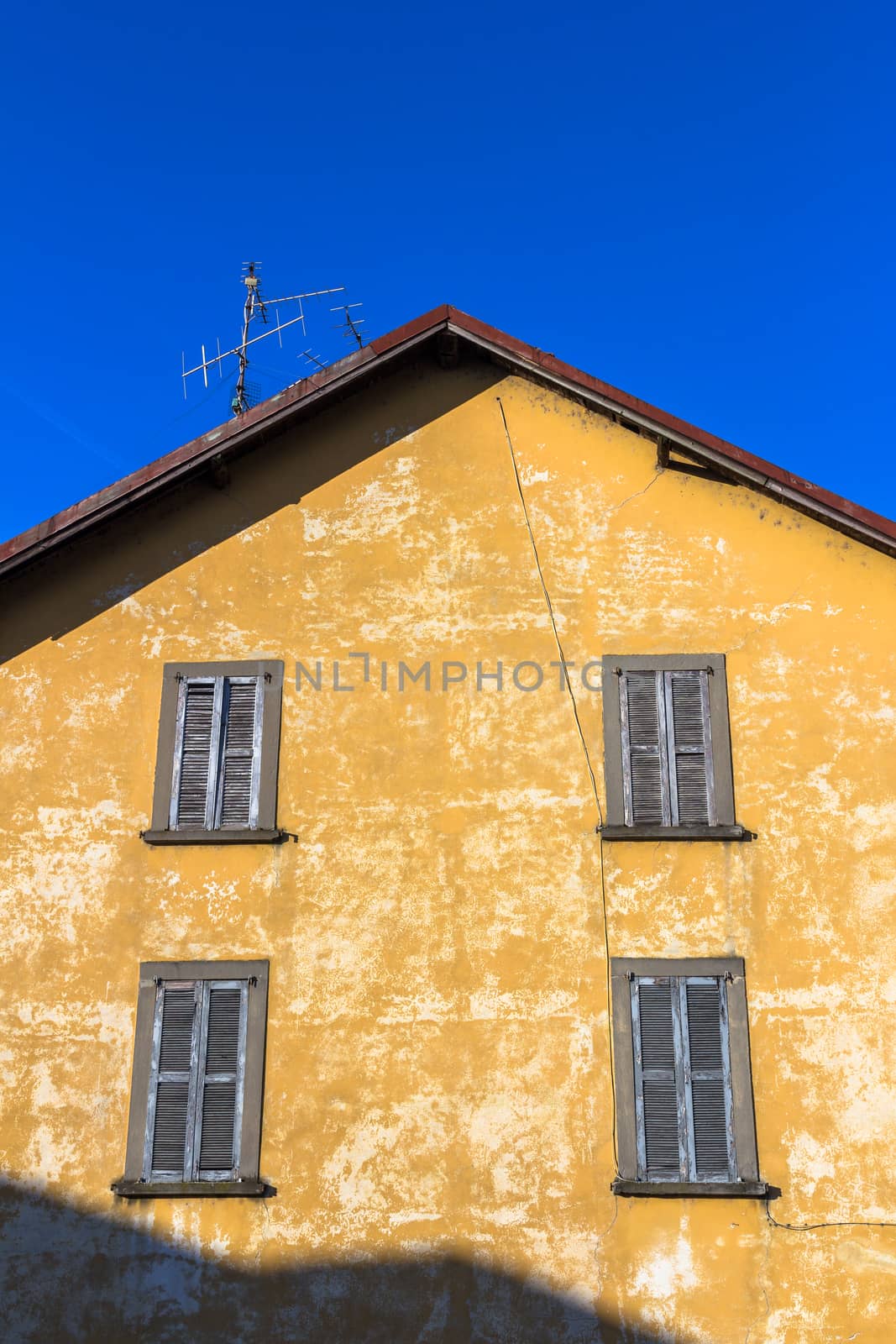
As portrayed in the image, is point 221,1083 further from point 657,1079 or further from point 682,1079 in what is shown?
point 682,1079

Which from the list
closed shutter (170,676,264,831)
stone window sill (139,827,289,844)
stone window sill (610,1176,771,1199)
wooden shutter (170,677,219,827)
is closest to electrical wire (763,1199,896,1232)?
stone window sill (610,1176,771,1199)

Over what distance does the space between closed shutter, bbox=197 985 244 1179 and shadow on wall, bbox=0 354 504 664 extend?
383cm

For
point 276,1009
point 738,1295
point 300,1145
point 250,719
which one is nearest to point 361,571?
point 250,719

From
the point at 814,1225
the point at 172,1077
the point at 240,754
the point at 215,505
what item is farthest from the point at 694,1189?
the point at 215,505

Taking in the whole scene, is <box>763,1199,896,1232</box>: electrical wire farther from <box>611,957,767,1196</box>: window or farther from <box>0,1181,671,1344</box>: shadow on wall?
<box>0,1181,671,1344</box>: shadow on wall

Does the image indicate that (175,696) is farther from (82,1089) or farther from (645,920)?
(645,920)

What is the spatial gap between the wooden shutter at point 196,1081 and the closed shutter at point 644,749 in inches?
147

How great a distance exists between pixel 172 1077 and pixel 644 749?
4890 mm

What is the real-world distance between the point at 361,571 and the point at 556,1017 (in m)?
4.43

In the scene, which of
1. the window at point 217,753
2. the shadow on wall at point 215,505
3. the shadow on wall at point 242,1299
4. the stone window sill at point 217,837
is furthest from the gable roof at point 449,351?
the shadow on wall at point 242,1299

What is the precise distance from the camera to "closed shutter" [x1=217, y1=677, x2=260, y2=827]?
34.6 ft

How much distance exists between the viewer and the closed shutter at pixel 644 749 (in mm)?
10375

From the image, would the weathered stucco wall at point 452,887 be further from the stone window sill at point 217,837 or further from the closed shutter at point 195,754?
the closed shutter at point 195,754

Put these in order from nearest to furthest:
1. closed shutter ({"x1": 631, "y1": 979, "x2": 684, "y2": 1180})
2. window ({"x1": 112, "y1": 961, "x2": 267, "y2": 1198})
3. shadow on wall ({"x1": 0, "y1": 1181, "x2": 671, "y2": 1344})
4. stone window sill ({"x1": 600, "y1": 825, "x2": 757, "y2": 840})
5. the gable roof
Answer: shadow on wall ({"x1": 0, "y1": 1181, "x2": 671, "y2": 1344}) < closed shutter ({"x1": 631, "y1": 979, "x2": 684, "y2": 1180}) < window ({"x1": 112, "y1": 961, "x2": 267, "y2": 1198}) < stone window sill ({"x1": 600, "y1": 825, "x2": 757, "y2": 840}) < the gable roof
